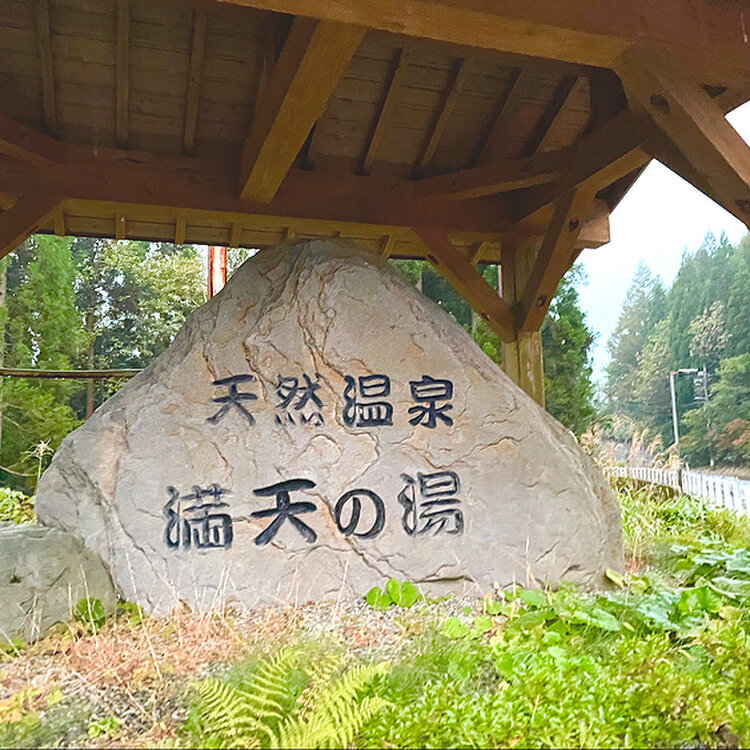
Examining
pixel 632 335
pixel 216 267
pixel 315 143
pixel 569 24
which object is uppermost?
pixel 632 335

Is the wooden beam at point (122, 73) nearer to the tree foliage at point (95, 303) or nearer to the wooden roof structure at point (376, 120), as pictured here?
the wooden roof structure at point (376, 120)

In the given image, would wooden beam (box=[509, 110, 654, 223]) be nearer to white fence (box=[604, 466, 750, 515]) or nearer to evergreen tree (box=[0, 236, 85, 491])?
white fence (box=[604, 466, 750, 515])

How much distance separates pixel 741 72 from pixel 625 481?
4251 millimetres

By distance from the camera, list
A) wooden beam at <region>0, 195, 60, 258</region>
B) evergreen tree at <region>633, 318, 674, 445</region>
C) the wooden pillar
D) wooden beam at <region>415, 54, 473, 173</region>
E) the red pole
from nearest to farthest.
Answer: wooden beam at <region>0, 195, 60, 258</region> → wooden beam at <region>415, 54, 473, 173</region> → the wooden pillar → the red pole → evergreen tree at <region>633, 318, 674, 445</region>

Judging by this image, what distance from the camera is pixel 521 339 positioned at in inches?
208

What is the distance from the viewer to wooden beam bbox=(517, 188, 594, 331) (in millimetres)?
4418

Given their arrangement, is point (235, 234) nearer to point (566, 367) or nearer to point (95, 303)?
point (566, 367)

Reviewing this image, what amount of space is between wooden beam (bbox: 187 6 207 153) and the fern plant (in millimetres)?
3289

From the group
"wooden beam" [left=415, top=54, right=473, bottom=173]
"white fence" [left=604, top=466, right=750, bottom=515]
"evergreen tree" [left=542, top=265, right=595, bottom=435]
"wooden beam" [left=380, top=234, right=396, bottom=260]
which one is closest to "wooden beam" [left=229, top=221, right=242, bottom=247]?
"wooden beam" [left=380, top=234, right=396, bottom=260]

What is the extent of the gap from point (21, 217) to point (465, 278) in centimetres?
296

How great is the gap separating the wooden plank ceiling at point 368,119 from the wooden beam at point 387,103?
28 mm

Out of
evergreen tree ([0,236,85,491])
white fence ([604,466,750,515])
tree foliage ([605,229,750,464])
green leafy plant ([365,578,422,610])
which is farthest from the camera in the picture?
tree foliage ([605,229,750,464])

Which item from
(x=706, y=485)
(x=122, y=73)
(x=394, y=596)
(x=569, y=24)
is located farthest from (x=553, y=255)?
(x=706, y=485)

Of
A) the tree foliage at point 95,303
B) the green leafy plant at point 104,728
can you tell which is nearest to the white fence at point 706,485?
the green leafy plant at point 104,728
